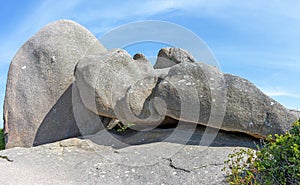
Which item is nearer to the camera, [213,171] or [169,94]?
[213,171]

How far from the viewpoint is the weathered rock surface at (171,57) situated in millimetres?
8945

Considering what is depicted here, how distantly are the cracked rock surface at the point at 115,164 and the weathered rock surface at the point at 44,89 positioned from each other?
119 cm

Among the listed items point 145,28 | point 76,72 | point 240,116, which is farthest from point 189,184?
point 76,72

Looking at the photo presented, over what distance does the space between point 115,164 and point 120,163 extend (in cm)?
9

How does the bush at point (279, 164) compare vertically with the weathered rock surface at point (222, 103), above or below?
below

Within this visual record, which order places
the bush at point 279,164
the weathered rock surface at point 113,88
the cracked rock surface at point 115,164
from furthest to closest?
1. the weathered rock surface at point 113,88
2. the cracked rock surface at point 115,164
3. the bush at point 279,164

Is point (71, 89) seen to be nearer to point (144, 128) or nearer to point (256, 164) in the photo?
point (144, 128)

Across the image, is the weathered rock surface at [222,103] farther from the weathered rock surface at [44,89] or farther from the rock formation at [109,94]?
the weathered rock surface at [44,89]

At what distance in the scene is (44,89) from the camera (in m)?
8.88

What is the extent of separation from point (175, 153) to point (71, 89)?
346 centimetres

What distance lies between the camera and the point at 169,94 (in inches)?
286

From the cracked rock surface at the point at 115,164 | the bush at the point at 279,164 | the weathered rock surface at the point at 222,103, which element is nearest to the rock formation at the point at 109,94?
the weathered rock surface at the point at 222,103

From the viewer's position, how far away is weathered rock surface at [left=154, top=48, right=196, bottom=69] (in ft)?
29.3

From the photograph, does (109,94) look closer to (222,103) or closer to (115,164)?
(115,164)
